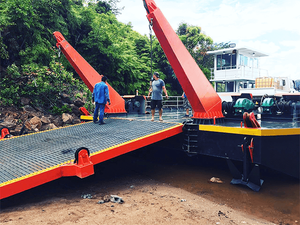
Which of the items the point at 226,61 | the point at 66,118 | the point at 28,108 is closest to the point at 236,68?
the point at 226,61

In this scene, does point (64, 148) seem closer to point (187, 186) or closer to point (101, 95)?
point (101, 95)

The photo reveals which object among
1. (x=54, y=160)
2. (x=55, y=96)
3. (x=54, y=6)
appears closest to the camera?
(x=54, y=160)

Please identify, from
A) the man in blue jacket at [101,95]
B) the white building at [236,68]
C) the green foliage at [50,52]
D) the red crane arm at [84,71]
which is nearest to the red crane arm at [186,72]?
the man in blue jacket at [101,95]

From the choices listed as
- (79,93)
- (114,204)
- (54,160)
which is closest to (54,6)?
(79,93)

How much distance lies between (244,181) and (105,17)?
47.7 feet

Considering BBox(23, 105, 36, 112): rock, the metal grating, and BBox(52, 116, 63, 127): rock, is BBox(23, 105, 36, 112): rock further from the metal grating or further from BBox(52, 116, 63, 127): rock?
the metal grating

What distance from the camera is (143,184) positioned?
5.50m

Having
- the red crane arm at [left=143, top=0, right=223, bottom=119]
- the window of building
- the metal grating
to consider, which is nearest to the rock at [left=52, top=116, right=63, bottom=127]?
the metal grating

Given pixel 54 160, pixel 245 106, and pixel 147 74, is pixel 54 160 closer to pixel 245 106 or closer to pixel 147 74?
pixel 245 106

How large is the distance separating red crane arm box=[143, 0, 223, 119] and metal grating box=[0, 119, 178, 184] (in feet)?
3.10

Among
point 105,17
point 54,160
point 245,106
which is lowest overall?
point 54,160

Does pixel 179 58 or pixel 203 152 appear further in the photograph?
pixel 179 58

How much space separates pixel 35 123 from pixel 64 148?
4401mm

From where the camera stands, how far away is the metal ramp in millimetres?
3846
